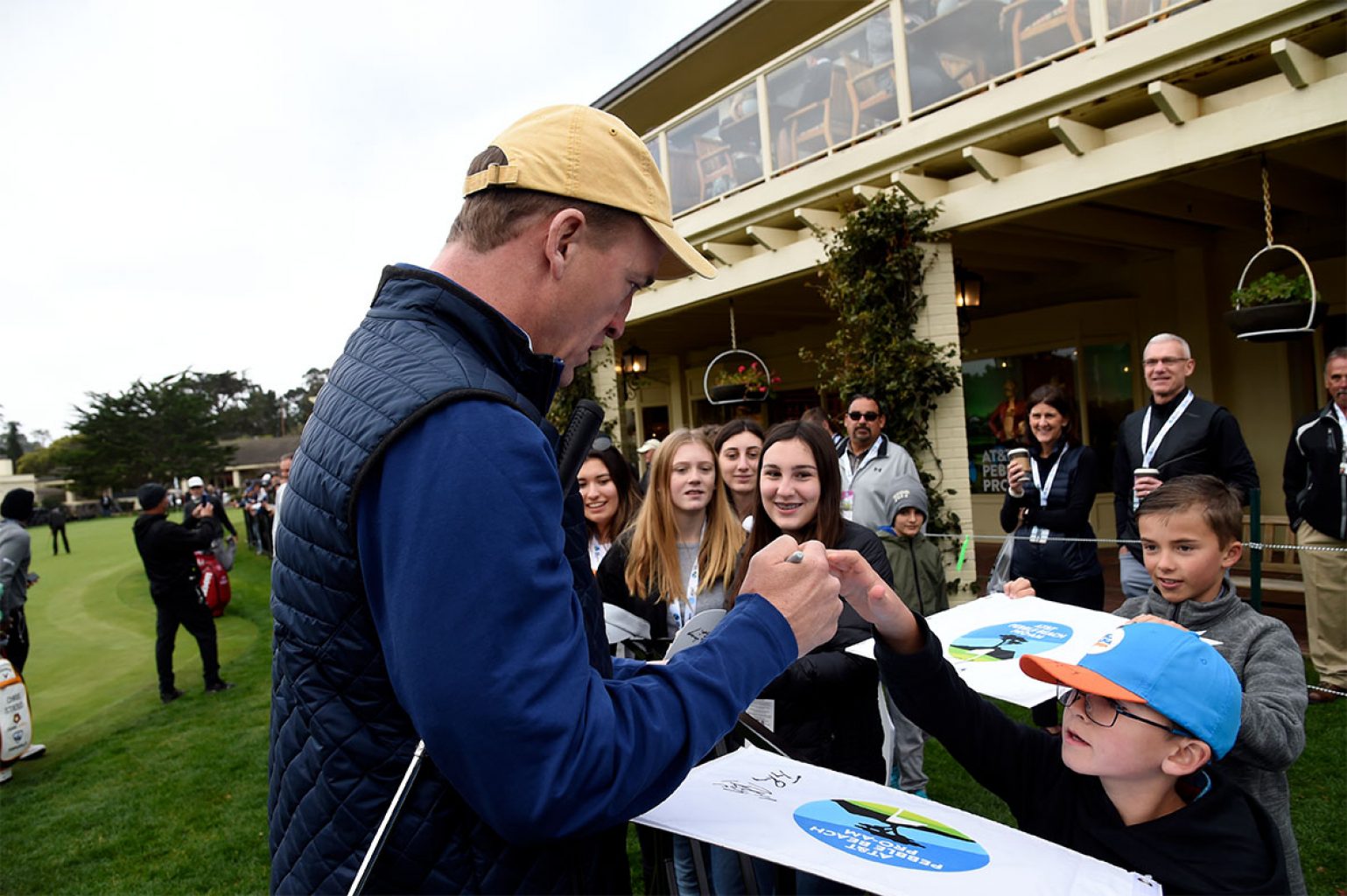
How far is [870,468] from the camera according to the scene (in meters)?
5.77

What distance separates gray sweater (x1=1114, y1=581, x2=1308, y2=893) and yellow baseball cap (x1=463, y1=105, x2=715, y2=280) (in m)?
1.86

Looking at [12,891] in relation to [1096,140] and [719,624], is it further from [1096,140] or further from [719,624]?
[1096,140]

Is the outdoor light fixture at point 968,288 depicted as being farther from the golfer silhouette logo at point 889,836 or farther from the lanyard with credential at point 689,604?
the golfer silhouette logo at point 889,836

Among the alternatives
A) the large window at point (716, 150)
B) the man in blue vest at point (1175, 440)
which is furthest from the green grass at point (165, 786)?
the large window at point (716, 150)

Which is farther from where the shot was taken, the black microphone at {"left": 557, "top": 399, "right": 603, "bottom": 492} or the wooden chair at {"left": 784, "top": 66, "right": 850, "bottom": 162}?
the wooden chair at {"left": 784, "top": 66, "right": 850, "bottom": 162}

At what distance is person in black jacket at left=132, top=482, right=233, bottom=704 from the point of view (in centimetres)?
792

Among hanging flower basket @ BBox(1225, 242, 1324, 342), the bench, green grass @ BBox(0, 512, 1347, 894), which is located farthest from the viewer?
the bench

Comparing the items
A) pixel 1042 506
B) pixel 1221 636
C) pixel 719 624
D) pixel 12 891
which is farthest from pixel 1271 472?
pixel 12 891

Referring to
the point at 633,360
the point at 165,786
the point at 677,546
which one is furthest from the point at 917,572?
the point at 633,360

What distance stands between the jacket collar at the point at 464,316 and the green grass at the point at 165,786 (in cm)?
341

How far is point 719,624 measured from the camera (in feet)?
3.79

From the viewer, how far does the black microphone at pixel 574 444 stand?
122 cm

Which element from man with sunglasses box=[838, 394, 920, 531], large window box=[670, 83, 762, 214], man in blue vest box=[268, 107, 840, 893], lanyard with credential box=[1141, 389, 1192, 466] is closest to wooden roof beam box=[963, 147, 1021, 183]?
man with sunglasses box=[838, 394, 920, 531]

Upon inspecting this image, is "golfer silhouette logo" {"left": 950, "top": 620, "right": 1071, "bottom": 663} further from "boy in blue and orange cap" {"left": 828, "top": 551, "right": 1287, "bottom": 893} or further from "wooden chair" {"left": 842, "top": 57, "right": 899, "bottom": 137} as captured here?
"wooden chair" {"left": 842, "top": 57, "right": 899, "bottom": 137}
